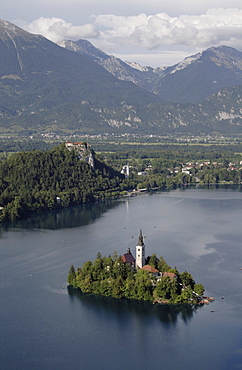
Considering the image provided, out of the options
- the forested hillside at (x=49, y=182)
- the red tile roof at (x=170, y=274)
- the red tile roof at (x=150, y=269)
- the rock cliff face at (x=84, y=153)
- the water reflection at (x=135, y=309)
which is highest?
the rock cliff face at (x=84, y=153)

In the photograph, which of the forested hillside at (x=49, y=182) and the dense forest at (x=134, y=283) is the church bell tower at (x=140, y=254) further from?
the forested hillside at (x=49, y=182)

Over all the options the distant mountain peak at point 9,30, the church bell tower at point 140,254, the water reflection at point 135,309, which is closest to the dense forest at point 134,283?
the water reflection at point 135,309

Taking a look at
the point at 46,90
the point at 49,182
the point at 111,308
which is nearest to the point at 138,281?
the point at 111,308

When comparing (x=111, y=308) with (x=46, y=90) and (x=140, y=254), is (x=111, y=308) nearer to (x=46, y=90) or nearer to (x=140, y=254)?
(x=140, y=254)

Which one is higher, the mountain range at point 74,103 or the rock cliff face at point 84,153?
the mountain range at point 74,103

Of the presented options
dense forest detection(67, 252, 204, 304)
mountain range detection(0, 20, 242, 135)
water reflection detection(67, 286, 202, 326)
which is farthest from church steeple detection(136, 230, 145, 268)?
mountain range detection(0, 20, 242, 135)

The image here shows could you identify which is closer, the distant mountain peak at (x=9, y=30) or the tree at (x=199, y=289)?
the tree at (x=199, y=289)
